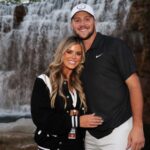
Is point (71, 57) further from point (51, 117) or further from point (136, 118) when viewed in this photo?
point (136, 118)

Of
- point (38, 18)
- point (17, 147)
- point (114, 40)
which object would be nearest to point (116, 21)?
point (38, 18)

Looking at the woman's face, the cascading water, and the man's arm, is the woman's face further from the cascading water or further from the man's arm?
the cascading water

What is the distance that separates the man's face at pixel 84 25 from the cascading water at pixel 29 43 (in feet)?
24.9

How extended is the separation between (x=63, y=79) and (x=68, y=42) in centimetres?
26

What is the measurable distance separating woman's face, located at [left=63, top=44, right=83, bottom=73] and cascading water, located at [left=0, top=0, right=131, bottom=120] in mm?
7757

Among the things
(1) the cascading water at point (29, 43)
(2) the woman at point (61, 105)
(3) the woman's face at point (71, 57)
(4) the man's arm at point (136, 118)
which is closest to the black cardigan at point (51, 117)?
(2) the woman at point (61, 105)

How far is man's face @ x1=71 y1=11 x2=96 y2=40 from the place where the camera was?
3303 millimetres

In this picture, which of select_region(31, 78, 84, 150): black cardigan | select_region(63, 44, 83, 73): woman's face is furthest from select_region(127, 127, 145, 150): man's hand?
select_region(63, 44, 83, 73): woman's face

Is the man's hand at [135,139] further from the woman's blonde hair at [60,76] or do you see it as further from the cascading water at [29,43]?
the cascading water at [29,43]

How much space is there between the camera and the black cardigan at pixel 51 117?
3094mm

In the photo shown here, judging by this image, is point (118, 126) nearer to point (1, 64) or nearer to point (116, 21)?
point (116, 21)

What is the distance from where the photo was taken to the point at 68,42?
320 cm

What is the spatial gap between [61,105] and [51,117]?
11 centimetres

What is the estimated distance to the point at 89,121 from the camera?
3.14 meters
